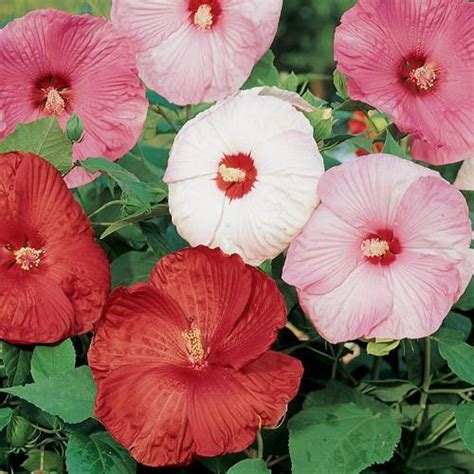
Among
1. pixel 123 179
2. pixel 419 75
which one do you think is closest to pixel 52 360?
pixel 123 179

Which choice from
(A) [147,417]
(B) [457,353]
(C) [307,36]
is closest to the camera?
(A) [147,417]

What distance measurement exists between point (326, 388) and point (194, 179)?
21 cm

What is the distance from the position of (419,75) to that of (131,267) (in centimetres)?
27

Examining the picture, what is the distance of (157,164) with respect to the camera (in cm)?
115

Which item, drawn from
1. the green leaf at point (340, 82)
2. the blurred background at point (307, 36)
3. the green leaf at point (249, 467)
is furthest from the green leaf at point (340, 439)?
the blurred background at point (307, 36)

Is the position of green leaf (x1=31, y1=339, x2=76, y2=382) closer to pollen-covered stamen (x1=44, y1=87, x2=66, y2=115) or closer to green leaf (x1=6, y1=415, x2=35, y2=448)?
green leaf (x1=6, y1=415, x2=35, y2=448)

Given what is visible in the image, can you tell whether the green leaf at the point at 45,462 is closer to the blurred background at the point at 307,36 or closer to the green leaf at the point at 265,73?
the green leaf at the point at 265,73

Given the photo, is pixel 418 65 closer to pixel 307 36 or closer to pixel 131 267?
pixel 131 267

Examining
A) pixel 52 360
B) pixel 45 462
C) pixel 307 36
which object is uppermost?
pixel 52 360

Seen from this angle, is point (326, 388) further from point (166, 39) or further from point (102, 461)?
point (166, 39)

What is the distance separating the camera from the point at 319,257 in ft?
2.60

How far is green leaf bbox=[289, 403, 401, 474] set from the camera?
81 centimetres

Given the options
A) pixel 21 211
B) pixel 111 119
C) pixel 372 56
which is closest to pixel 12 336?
pixel 21 211

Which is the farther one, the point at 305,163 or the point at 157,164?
the point at 157,164
